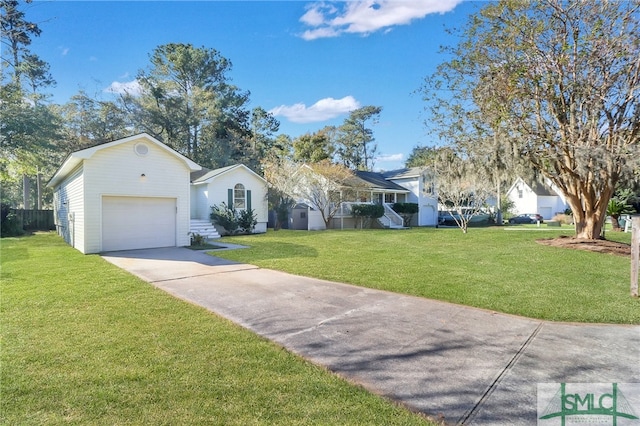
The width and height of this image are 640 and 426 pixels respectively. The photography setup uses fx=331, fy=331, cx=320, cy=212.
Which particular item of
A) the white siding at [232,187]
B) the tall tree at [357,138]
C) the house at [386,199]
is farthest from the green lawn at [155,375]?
the tall tree at [357,138]

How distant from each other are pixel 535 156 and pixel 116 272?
1346 centimetres

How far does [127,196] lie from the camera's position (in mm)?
12086

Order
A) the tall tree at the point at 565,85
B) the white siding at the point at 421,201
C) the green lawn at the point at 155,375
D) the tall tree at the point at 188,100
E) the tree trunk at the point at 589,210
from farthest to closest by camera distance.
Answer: the tall tree at the point at 188,100 < the white siding at the point at 421,201 < the tree trunk at the point at 589,210 < the tall tree at the point at 565,85 < the green lawn at the point at 155,375

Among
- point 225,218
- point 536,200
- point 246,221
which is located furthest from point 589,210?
point 536,200

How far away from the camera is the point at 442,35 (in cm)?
1242

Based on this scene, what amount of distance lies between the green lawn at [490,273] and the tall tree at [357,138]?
1323 inches

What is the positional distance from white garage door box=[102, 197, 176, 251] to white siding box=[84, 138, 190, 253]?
0.94ft

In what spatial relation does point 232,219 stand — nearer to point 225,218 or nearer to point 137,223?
point 225,218

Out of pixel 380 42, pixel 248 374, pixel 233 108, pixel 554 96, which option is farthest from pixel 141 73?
pixel 248 374

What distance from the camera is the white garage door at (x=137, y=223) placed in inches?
466

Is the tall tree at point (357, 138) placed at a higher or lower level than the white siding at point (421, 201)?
higher

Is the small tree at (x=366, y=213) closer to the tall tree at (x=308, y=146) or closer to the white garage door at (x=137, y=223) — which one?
the tall tree at (x=308, y=146)

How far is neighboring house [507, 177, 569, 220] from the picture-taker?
35562 mm

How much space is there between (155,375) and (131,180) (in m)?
11.0
